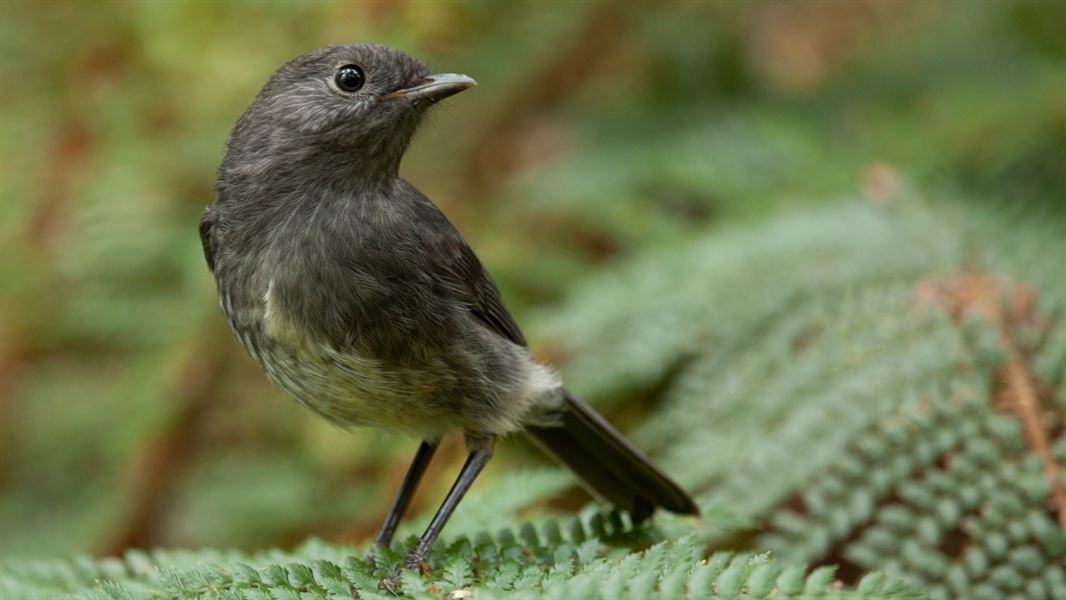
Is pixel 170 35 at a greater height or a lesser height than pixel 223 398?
greater

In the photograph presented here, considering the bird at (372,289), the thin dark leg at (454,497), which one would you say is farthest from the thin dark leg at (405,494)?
the thin dark leg at (454,497)

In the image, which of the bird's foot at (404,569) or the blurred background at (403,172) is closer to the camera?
the bird's foot at (404,569)

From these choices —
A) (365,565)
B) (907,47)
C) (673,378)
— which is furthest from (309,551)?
(907,47)

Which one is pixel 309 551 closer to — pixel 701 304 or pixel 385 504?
pixel 385 504

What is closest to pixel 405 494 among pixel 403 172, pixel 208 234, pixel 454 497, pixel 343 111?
pixel 454 497

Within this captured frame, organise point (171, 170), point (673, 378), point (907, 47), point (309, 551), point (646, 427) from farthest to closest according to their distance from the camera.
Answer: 1. point (907, 47)
2. point (171, 170)
3. point (673, 378)
4. point (646, 427)
5. point (309, 551)

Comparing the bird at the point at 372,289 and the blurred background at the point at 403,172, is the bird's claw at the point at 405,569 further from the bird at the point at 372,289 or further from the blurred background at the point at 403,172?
the blurred background at the point at 403,172

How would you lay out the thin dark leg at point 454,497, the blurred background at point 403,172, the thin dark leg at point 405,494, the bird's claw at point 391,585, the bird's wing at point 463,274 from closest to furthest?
1. the bird's claw at point 391,585
2. the thin dark leg at point 454,497
3. the bird's wing at point 463,274
4. the thin dark leg at point 405,494
5. the blurred background at point 403,172
